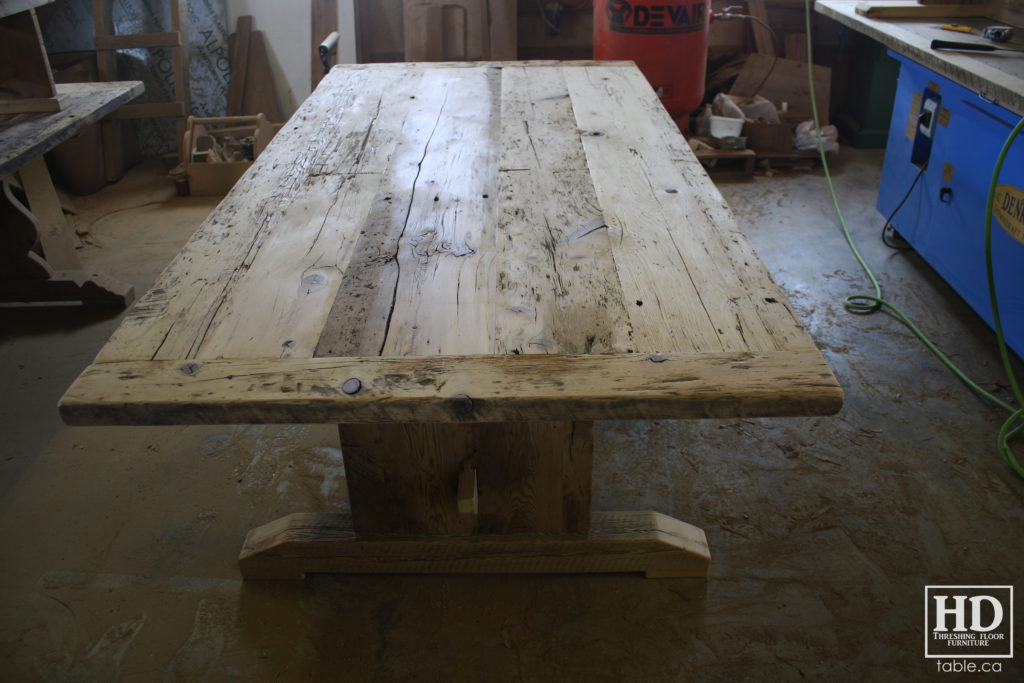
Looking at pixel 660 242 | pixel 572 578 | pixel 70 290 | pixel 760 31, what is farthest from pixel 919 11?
pixel 70 290

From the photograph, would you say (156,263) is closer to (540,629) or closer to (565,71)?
(565,71)

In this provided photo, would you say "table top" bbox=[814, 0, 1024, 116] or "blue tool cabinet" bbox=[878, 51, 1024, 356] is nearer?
"table top" bbox=[814, 0, 1024, 116]

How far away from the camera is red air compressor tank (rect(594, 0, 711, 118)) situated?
3.23m

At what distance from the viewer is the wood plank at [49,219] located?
2.91m

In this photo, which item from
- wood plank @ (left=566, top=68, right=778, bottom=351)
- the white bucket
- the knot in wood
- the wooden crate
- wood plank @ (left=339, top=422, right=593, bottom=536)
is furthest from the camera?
the white bucket

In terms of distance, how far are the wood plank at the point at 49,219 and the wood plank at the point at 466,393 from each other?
222cm

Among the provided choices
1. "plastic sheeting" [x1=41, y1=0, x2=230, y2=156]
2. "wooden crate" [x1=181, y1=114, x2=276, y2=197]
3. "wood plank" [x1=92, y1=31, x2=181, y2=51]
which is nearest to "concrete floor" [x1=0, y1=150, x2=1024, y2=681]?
"wooden crate" [x1=181, y1=114, x2=276, y2=197]

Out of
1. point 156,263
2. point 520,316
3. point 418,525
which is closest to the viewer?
point 520,316

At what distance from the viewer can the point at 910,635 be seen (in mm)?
1517

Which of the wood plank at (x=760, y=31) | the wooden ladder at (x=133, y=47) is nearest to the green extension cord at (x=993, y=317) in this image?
the wood plank at (x=760, y=31)

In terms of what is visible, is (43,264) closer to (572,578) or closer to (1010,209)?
(572,578)

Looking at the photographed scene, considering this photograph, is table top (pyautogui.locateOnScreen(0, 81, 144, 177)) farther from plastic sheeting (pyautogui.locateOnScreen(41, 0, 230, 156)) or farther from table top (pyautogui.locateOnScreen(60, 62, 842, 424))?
plastic sheeting (pyautogui.locateOnScreen(41, 0, 230, 156))

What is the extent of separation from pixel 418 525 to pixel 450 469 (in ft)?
0.62

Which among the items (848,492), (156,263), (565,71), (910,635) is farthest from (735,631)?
(156,263)
